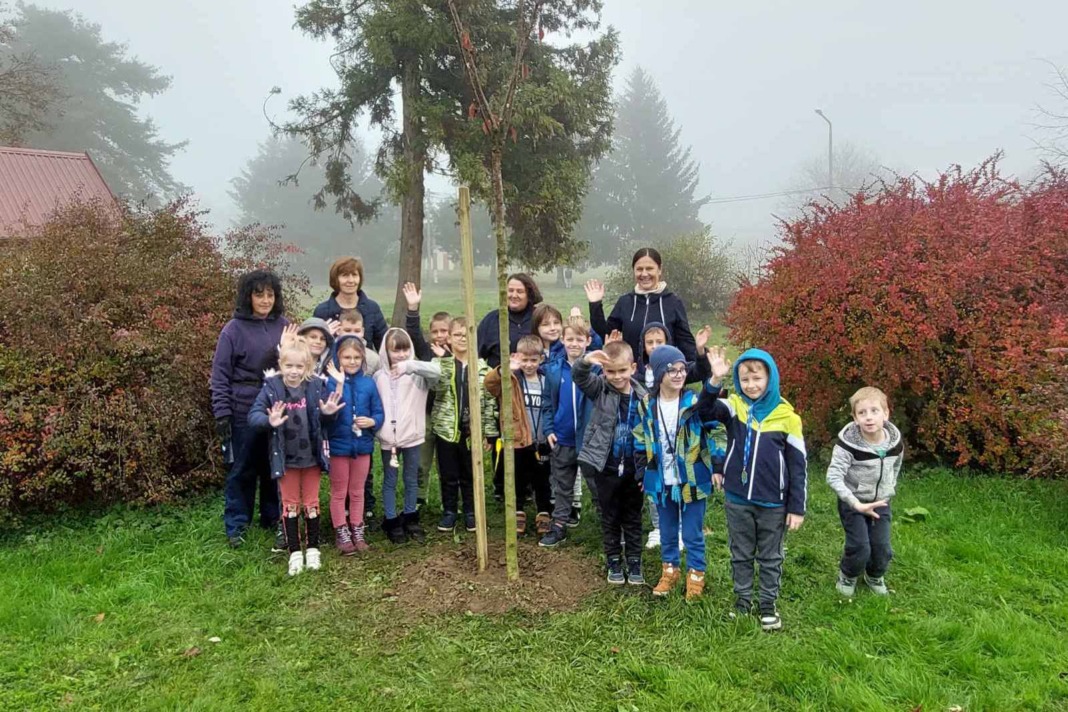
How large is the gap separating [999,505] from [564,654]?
13.2ft

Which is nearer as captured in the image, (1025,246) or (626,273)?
(1025,246)

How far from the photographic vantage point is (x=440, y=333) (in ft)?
16.5

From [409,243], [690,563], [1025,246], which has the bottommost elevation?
[690,563]

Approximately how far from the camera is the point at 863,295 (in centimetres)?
611

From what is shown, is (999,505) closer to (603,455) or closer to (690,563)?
(690,563)

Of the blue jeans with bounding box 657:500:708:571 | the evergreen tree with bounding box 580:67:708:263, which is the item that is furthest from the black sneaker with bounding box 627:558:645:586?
the evergreen tree with bounding box 580:67:708:263

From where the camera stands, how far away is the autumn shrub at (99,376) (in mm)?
4852

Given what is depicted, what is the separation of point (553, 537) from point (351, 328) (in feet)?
6.91

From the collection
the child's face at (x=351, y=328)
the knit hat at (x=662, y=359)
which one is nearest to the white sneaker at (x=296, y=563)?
the child's face at (x=351, y=328)

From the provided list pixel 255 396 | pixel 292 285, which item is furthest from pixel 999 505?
pixel 292 285

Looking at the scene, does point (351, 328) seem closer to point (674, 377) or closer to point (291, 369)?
point (291, 369)

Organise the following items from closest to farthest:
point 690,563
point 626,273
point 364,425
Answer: point 690,563 → point 364,425 → point 626,273

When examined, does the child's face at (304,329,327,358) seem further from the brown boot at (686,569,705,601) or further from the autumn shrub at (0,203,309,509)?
the brown boot at (686,569,705,601)

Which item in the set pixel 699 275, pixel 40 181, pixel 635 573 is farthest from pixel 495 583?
pixel 699 275
